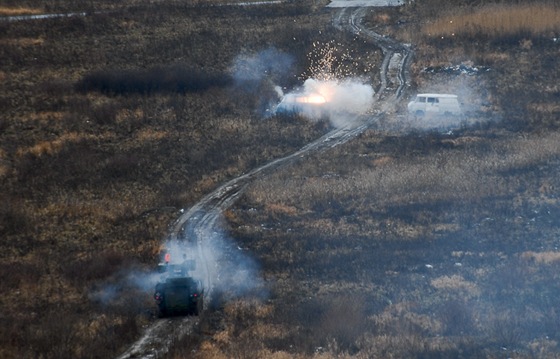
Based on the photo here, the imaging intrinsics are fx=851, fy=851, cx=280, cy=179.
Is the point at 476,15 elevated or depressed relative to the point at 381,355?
elevated

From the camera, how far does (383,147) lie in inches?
1737

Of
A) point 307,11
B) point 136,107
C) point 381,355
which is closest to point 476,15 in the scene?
point 307,11

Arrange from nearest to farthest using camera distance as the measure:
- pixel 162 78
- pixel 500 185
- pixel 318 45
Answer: pixel 500 185 < pixel 162 78 < pixel 318 45

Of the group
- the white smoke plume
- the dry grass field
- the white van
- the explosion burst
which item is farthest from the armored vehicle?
the explosion burst

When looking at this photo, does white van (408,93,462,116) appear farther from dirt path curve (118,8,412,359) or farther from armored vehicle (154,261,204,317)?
armored vehicle (154,261,204,317)

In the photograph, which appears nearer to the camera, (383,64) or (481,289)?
(481,289)

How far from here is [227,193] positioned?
38.6 metres

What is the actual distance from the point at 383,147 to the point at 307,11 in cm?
2845

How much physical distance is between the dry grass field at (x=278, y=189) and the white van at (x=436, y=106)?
1930 millimetres

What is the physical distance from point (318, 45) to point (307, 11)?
10.8 meters

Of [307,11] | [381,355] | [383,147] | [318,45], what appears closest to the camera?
[381,355]

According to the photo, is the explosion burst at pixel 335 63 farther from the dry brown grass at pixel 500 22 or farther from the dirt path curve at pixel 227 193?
the dry brown grass at pixel 500 22

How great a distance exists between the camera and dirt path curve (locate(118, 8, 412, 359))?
981 inches

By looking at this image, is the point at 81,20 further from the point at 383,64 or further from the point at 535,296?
the point at 535,296
